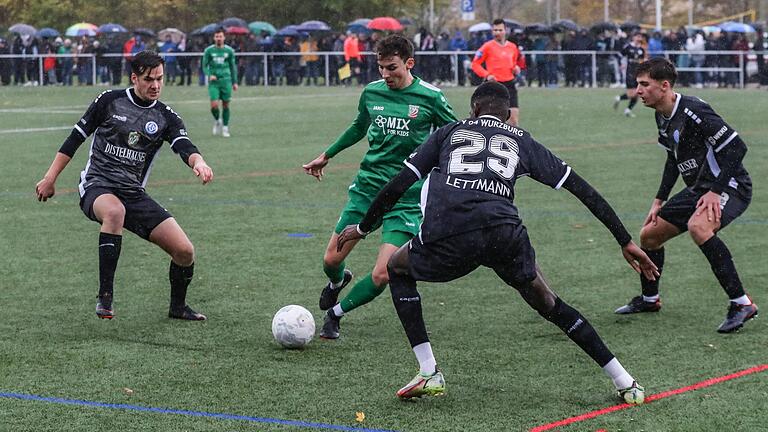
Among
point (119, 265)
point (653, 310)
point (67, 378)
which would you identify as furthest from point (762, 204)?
point (67, 378)

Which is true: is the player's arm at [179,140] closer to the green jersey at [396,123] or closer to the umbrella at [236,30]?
the green jersey at [396,123]

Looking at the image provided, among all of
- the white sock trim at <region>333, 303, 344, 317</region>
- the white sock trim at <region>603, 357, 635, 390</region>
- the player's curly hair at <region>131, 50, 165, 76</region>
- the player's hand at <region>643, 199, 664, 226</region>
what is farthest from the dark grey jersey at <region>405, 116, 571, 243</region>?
the player's curly hair at <region>131, 50, 165, 76</region>

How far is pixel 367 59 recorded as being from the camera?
42.3 metres

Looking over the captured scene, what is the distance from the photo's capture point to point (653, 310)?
27.5ft

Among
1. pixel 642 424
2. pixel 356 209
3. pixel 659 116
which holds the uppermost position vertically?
pixel 659 116

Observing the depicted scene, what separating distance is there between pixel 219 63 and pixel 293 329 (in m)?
16.1

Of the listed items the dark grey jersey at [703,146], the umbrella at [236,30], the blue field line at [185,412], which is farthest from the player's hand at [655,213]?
the umbrella at [236,30]

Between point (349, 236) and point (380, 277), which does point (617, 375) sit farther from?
point (380, 277)

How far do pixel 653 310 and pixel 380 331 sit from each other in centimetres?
187

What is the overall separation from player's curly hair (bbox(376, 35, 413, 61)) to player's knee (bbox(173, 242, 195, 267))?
1.75 metres

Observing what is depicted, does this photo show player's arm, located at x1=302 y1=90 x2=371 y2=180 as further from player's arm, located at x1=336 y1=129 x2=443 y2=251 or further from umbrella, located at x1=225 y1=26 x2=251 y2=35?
umbrella, located at x1=225 y1=26 x2=251 y2=35

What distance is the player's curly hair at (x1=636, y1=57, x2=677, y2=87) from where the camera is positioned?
25.0 feet

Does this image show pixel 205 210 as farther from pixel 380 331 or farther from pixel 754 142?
pixel 754 142

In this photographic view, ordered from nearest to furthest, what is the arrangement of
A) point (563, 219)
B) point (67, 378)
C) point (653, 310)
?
1. point (67, 378)
2. point (653, 310)
3. point (563, 219)
